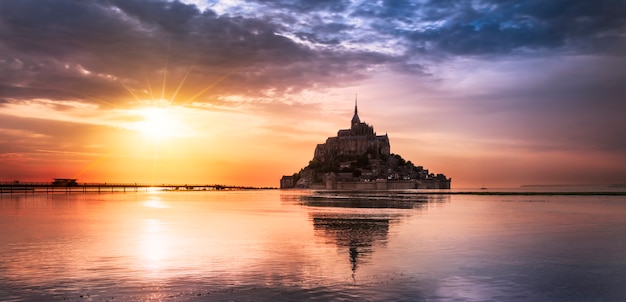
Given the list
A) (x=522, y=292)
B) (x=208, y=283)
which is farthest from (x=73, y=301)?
(x=522, y=292)

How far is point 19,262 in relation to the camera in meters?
24.0

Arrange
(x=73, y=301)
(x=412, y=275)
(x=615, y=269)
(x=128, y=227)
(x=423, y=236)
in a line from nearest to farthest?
(x=73, y=301) < (x=412, y=275) < (x=615, y=269) < (x=423, y=236) < (x=128, y=227)

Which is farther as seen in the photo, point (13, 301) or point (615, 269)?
point (615, 269)

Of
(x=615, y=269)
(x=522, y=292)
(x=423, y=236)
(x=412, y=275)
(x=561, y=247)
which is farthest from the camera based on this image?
(x=423, y=236)

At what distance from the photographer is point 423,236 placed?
114 ft

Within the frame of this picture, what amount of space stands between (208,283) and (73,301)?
14.9ft

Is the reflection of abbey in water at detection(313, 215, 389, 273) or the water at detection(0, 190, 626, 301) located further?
the reflection of abbey in water at detection(313, 215, 389, 273)

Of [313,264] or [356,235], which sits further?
[356,235]

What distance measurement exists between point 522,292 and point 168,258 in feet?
51.7

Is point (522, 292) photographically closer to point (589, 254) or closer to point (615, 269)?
point (615, 269)

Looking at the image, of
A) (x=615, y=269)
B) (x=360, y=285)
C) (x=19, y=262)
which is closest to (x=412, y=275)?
(x=360, y=285)

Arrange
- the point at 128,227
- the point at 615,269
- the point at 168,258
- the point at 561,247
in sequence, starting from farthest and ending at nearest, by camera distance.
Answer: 1. the point at 128,227
2. the point at 561,247
3. the point at 168,258
4. the point at 615,269

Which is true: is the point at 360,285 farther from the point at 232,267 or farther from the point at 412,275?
the point at 232,267

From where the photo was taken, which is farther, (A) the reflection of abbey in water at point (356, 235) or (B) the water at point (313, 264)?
(A) the reflection of abbey in water at point (356, 235)
